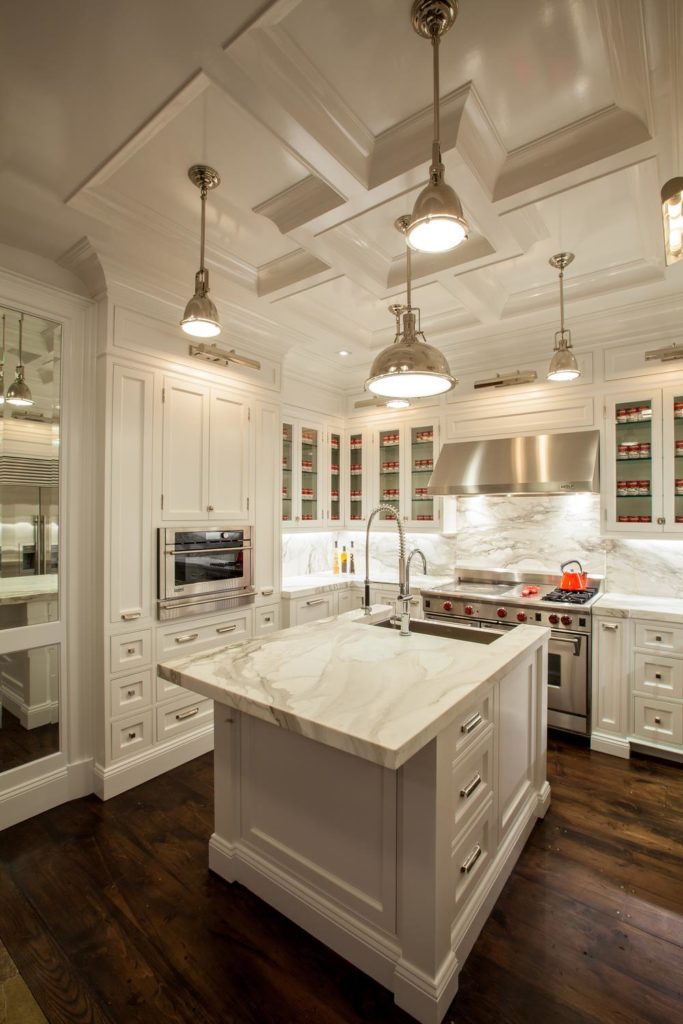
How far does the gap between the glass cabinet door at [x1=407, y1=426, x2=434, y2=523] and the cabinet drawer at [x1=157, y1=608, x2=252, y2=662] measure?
74.4 inches

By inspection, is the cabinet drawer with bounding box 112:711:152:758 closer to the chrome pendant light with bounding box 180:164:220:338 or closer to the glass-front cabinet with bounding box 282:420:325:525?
the glass-front cabinet with bounding box 282:420:325:525

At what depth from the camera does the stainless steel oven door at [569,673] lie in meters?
3.24

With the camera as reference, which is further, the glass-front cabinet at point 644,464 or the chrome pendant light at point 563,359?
the glass-front cabinet at point 644,464

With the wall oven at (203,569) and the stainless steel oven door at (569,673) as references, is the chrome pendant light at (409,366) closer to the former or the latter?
the wall oven at (203,569)

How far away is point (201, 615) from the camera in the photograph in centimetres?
315

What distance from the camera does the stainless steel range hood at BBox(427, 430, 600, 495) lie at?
137 inches

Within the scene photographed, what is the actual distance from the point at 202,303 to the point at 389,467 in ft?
9.76

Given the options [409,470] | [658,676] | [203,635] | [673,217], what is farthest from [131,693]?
[658,676]

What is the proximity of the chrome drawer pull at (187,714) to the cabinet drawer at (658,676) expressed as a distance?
284 centimetres

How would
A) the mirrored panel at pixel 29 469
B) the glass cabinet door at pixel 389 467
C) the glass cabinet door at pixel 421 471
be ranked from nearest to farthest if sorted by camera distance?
the mirrored panel at pixel 29 469
the glass cabinet door at pixel 421 471
the glass cabinet door at pixel 389 467

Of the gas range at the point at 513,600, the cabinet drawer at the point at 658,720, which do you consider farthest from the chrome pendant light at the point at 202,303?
the cabinet drawer at the point at 658,720

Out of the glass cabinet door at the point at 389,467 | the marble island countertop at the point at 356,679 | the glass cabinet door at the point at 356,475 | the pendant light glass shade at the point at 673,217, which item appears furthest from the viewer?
the glass cabinet door at the point at 356,475

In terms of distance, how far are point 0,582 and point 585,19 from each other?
3230 millimetres

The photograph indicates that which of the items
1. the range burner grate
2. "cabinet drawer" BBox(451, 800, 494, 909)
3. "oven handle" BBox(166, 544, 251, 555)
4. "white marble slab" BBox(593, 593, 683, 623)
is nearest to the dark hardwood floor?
"cabinet drawer" BBox(451, 800, 494, 909)
